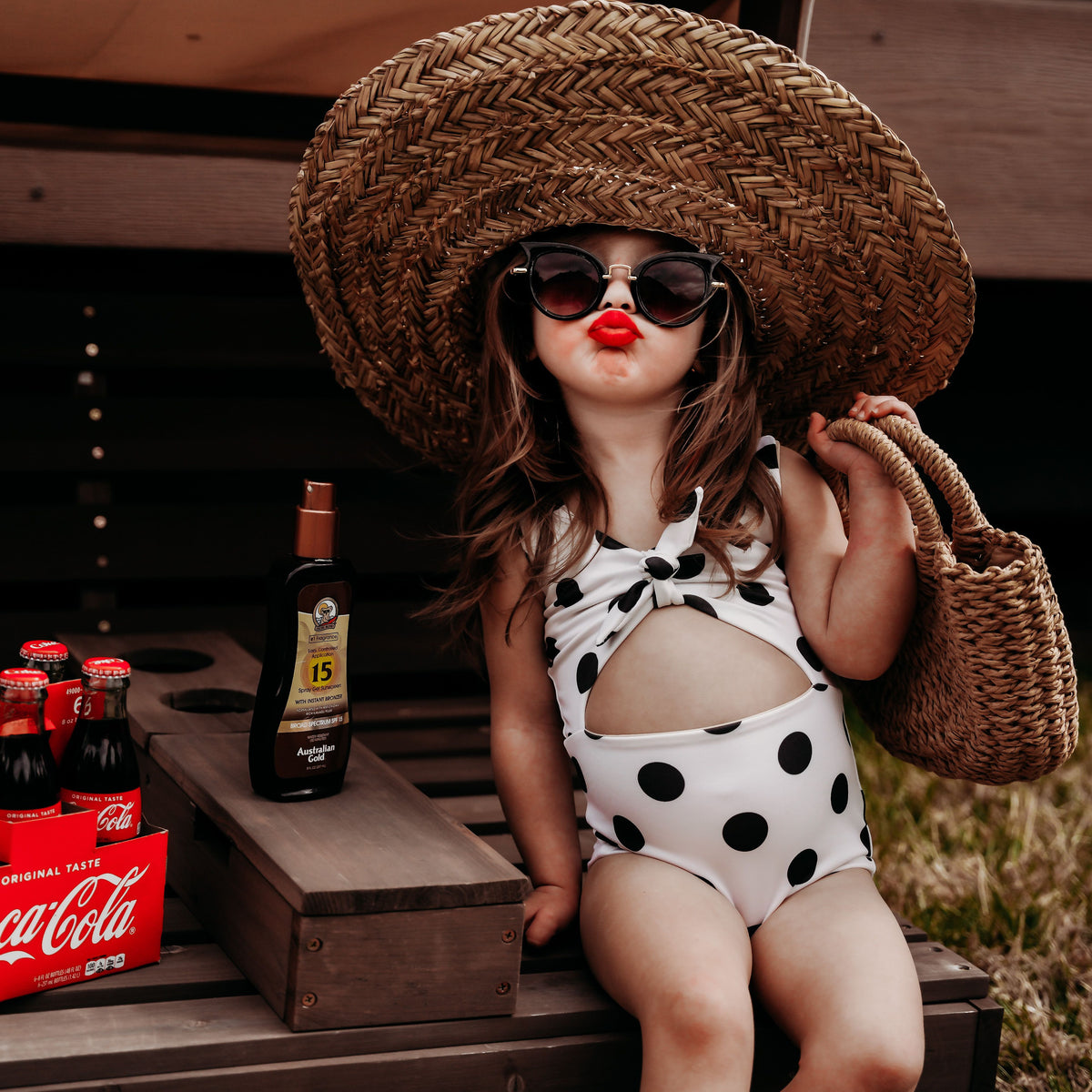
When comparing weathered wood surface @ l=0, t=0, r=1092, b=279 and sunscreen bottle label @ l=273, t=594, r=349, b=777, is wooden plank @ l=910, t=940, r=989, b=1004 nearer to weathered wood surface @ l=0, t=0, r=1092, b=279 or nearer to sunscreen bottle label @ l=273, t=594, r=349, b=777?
sunscreen bottle label @ l=273, t=594, r=349, b=777

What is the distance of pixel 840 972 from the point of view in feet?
4.95

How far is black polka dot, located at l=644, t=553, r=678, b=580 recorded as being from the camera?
1.79 metres

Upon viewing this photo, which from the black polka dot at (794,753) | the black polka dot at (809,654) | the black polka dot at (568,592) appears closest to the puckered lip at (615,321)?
the black polka dot at (568,592)

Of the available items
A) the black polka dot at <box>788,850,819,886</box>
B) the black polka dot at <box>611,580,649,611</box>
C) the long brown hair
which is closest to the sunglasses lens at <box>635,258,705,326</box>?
the long brown hair

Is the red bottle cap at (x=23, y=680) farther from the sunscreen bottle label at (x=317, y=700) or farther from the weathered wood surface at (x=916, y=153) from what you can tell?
the weathered wood surface at (x=916, y=153)

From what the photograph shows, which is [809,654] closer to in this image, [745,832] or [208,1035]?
[745,832]

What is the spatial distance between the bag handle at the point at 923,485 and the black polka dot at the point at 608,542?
0.38m

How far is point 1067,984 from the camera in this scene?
7.28ft

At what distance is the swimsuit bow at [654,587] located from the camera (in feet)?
5.83

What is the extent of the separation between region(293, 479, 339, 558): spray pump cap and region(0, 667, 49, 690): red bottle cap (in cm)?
37

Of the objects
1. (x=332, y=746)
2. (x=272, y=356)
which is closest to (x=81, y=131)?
(x=272, y=356)

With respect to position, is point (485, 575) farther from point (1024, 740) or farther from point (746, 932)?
point (1024, 740)

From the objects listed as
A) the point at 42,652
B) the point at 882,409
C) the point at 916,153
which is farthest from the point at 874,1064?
the point at 916,153

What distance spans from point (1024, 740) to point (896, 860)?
3.97 ft
